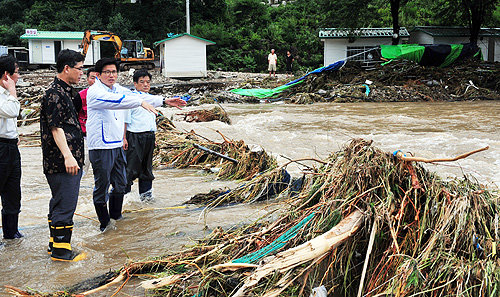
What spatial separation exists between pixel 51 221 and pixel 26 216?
1.60 m

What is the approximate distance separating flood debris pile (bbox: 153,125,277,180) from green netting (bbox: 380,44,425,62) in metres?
16.3

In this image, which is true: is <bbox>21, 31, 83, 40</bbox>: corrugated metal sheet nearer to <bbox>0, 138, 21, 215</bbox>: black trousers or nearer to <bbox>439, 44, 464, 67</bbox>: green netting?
<bbox>439, 44, 464, 67</bbox>: green netting

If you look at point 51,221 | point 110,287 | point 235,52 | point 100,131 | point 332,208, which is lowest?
point 110,287

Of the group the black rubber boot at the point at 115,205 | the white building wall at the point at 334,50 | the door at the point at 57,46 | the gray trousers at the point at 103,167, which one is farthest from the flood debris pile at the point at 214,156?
the door at the point at 57,46

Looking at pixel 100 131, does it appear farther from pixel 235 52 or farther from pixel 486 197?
pixel 235 52

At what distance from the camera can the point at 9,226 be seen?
15.4 ft

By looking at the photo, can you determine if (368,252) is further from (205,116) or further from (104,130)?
(205,116)

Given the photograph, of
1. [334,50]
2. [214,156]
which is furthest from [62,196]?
[334,50]

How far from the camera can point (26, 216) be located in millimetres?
5656

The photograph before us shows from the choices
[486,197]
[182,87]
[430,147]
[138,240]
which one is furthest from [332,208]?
[182,87]

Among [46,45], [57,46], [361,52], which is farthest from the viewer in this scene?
[57,46]

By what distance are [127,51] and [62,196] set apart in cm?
2981

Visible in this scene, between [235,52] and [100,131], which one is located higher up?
[235,52]

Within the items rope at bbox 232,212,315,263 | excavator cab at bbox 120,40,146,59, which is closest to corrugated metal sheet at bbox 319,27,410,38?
excavator cab at bbox 120,40,146,59
